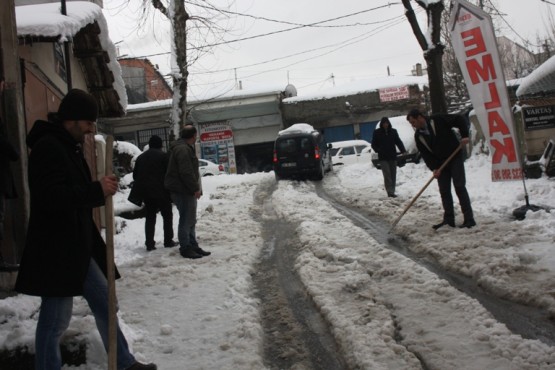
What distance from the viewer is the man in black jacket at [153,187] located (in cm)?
725

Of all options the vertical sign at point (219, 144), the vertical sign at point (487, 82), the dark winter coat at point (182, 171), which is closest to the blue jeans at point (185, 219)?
the dark winter coat at point (182, 171)

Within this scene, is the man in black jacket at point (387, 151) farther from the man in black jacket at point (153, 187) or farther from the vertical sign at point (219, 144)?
the vertical sign at point (219, 144)

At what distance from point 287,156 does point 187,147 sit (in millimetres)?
10089

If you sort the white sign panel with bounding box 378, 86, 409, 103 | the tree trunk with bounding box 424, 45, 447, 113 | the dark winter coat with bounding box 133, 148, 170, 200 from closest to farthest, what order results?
the dark winter coat with bounding box 133, 148, 170, 200 < the tree trunk with bounding box 424, 45, 447, 113 < the white sign panel with bounding box 378, 86, 409, 103

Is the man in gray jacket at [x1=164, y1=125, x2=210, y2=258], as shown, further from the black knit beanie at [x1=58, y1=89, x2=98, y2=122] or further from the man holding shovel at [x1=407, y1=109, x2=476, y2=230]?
the black knit beanie at [x1=58, y1=89, x2=98, y2=122]

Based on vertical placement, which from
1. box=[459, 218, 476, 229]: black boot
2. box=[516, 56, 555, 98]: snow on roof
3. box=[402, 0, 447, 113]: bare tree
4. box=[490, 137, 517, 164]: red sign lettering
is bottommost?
box=[459, 218, 476, 229]: black boot

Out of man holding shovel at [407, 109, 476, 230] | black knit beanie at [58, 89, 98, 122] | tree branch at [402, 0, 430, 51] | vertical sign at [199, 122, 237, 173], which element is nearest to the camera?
black knit beanie at [58, 89, 98, 122]

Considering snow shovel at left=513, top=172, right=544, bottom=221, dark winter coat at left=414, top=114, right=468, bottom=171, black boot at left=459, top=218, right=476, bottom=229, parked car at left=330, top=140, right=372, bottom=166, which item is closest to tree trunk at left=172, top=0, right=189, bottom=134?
dark winter coat at left=414, top=114, right=468, bottom=171

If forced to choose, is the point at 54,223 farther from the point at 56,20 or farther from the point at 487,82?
the point at 487,82

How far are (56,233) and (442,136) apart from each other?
19.0ft

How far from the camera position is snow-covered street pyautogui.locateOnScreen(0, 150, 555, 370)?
3318 mm

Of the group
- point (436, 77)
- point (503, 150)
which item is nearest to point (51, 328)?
point (503, 150)

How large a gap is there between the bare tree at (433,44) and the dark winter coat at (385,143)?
9.24 feet

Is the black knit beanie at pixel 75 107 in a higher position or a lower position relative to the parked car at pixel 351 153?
lower
